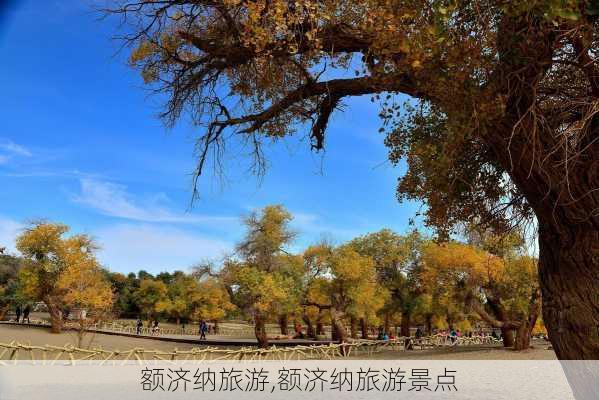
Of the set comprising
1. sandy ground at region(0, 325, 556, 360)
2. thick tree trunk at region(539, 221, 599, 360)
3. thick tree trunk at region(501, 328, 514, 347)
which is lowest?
sandy ground at region(0, 325, 556, 360)

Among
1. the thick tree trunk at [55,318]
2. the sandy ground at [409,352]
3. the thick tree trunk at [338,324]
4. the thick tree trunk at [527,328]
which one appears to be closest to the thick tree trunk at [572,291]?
the sandy ground at [409,352]

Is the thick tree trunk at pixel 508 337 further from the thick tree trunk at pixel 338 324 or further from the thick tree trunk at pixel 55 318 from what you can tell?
the thick tree trunk at pixel 55 318

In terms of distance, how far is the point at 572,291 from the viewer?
13.8 ft

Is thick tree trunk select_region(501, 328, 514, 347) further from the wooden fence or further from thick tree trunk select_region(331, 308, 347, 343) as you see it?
thick tree trunk select_region(331, 308, 347, 343)

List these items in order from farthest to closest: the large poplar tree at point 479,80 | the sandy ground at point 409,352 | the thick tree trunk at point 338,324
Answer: the thick tree trunk at point 338,324
the sandy ground at point 409,352
the large poplar tree at point 479,80

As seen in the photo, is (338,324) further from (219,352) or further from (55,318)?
(55,318)

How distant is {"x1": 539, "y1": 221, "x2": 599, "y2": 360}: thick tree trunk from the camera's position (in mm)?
4035

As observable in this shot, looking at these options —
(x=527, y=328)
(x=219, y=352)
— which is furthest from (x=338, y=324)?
(x=219, y=352)

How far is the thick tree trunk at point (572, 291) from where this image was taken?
4035mm

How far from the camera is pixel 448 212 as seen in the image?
237 inches

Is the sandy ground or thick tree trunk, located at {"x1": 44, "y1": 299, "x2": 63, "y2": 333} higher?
thick tree trunk, located at {"x1": 44, "y1": 299, "x2": 63, "y2": 333}

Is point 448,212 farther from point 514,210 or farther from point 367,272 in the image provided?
point 367,272

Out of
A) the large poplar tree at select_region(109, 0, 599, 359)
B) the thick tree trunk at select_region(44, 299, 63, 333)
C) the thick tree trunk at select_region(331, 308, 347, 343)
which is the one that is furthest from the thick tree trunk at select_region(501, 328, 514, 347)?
the thick tree trunk at select_region(44, 299, 63, 333)

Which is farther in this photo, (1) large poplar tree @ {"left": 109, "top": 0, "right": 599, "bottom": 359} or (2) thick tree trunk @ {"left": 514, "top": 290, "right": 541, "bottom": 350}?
(2) thick tree trunk @ {"left": 514, "top": 290, "right": 541, "bottom": 350}
